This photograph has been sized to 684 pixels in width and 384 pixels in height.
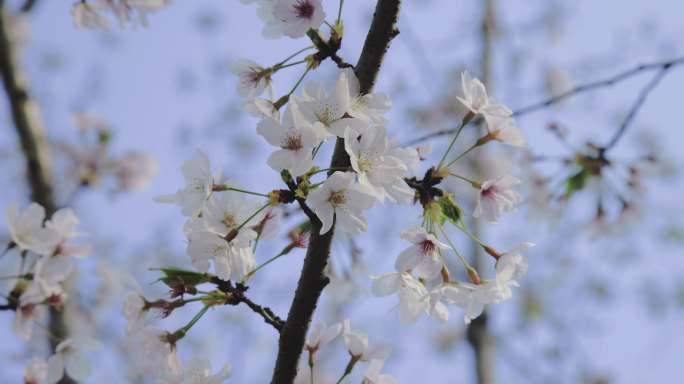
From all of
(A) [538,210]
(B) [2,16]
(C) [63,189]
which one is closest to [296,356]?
(A) [538,210]

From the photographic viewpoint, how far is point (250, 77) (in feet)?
4.23

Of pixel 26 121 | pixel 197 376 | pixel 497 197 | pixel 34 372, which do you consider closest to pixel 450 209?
pixel 497 197

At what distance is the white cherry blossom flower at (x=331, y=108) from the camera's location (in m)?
1.07

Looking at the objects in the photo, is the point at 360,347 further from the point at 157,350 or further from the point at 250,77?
the point at 250,77

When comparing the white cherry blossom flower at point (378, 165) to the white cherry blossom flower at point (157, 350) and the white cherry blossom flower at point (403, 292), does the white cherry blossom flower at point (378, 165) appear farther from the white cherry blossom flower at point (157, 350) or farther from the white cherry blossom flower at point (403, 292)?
the white cherry blossom flower at point (157, 350)

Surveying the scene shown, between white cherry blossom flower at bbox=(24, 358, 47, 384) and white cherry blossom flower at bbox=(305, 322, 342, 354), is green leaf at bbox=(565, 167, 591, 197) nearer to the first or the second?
white cherry blossom flower at bbox=(305, 322, 342, 354)

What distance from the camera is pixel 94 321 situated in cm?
443

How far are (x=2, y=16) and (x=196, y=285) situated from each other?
1990mm

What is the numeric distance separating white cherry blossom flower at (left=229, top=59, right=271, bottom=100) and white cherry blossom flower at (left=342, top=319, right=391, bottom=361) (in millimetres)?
507

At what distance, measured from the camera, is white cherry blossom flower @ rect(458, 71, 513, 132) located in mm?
1266

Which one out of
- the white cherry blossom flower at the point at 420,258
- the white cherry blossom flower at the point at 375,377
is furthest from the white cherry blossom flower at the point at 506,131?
the white cherry blossom flower at the point at 375,377

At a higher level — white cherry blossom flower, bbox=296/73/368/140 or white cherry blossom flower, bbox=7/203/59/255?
white cherry blossom flower, bbox=296/73/368/140

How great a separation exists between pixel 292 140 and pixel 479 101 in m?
0.42

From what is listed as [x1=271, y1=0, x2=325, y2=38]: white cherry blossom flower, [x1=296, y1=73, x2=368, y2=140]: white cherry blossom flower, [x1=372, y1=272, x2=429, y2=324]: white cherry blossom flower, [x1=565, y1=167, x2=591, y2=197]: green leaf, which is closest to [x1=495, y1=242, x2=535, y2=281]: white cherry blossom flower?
[x1=372, y1=272, x2=429, y2=324]: white cherry blossom flower
